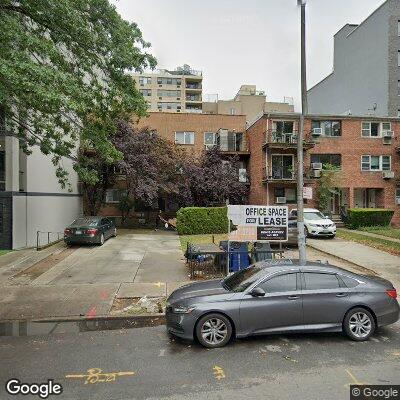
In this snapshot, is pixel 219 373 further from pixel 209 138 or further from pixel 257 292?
pixel 209 138

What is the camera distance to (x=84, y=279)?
11.4m

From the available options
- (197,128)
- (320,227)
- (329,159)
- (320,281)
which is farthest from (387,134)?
(320,281)

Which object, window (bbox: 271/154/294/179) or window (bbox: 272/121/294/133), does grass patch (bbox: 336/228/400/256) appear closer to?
window (bbox: 271/154/294/179)

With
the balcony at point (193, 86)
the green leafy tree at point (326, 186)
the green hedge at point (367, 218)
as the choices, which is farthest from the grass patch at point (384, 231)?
the balcony at point (193, 86)

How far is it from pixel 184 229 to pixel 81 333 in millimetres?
15919

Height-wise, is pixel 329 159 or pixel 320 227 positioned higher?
pixel 329 159

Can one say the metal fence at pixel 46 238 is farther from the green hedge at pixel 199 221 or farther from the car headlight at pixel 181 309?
the car headlight at pixel 181 309

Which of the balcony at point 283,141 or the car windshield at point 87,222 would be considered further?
the balcony at point 283,141

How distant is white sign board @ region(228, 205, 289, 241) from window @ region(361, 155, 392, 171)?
21.3 metres

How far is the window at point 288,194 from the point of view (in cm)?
2870

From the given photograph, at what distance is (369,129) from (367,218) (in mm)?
9030

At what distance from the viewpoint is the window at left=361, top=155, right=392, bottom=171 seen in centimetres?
2959

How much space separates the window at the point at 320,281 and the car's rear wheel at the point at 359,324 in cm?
58

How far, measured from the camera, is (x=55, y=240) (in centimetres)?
2042
